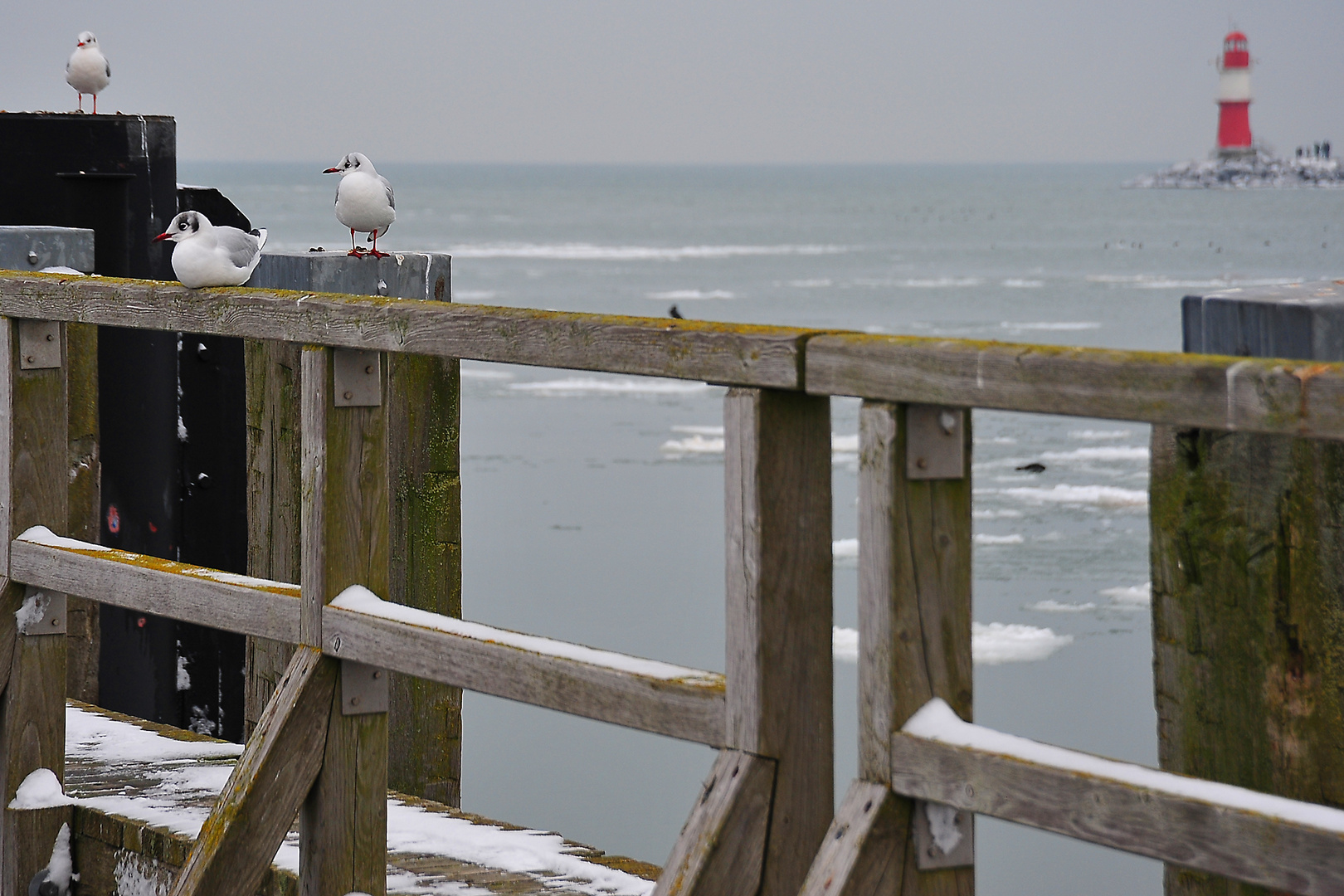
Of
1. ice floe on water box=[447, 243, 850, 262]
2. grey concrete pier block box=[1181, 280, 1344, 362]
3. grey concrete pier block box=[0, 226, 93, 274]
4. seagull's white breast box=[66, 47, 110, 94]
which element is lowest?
grey concrete pier block box=[1181, 280, 1344, 362]

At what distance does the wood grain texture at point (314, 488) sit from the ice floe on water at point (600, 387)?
2134cm

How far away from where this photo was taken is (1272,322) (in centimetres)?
260

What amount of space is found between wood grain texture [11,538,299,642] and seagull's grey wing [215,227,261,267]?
0.68 m

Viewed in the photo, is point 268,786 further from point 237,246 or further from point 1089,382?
point 1089,382

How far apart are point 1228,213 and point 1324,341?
123 metres

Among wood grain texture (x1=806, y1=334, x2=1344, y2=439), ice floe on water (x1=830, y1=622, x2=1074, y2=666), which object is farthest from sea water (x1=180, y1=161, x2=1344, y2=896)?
wood grain texture (x1=806, y1=334, x2=1344, y2=439)

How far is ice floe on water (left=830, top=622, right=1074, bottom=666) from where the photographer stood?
12.3 meters

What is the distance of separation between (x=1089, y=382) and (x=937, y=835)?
0.67m

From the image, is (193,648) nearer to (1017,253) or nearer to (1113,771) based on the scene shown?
(1113,771)

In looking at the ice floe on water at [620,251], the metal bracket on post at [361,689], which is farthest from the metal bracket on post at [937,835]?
the ice floe on water at [620,251]

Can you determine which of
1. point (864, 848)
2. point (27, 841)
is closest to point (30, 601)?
point (27, 841)

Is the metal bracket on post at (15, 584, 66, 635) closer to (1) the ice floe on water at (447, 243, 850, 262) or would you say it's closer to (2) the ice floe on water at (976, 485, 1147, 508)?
(2) the ice floe on water at (976, 485, 1147, 508)

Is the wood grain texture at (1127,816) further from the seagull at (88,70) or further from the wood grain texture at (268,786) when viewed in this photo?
the seagull at (88,70)

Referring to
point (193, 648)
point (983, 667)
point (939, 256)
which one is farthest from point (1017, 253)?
point (193, 648)
